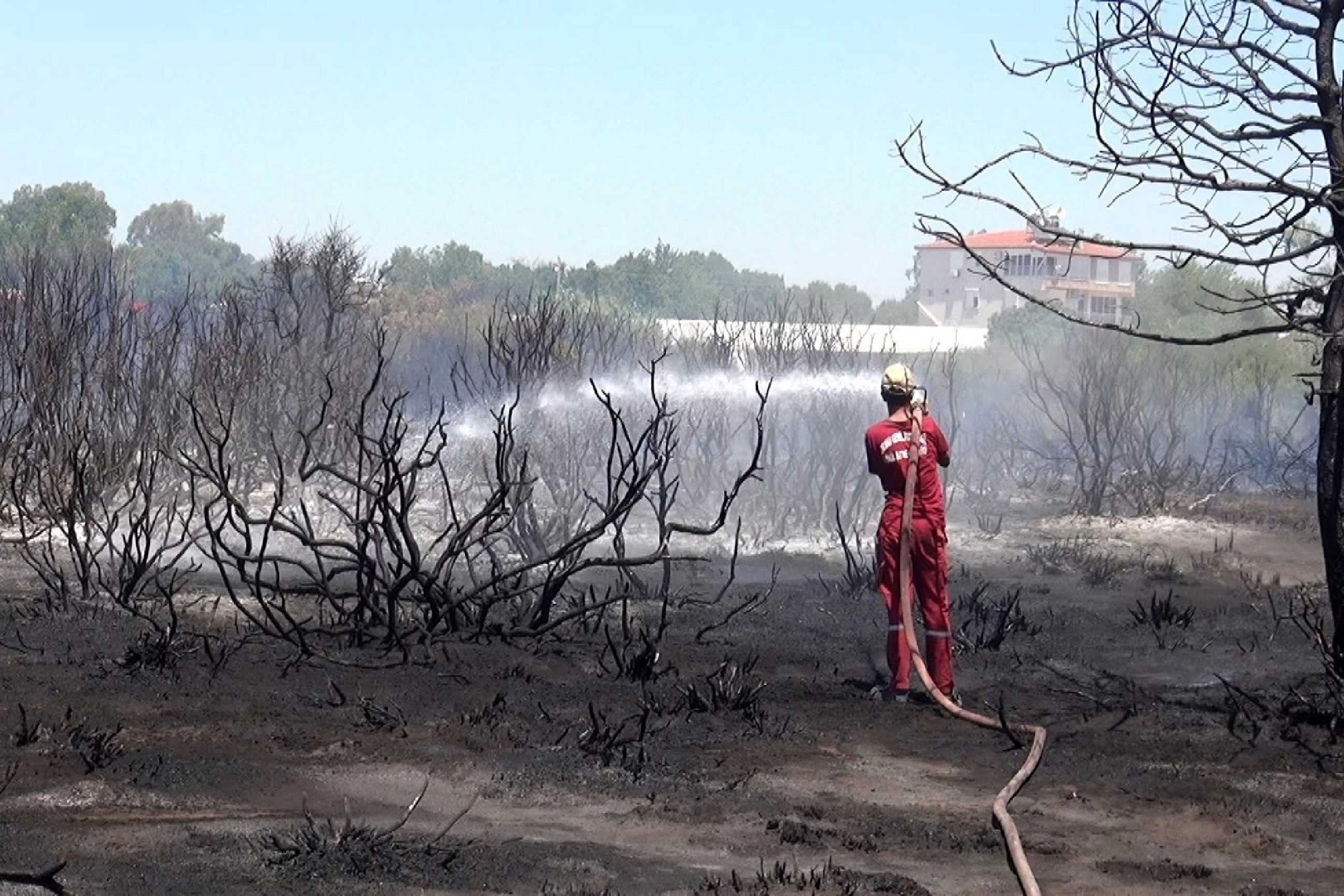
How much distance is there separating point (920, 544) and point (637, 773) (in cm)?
237

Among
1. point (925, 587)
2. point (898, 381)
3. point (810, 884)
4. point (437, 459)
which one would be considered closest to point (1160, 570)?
point (925, 587)

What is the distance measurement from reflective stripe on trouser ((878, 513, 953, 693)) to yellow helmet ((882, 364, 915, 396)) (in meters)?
0.67

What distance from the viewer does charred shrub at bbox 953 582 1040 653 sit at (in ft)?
35.3

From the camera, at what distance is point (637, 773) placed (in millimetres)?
7195

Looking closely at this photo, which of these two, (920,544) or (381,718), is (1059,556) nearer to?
(920,544)

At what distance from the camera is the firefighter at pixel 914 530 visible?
28.9ft

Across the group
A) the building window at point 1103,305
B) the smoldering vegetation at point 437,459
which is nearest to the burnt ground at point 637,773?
the smoldering vegetation at point 437,459

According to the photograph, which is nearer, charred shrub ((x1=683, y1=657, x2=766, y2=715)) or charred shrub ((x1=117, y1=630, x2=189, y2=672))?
charred shrub ((x1=683, y1=657, x2=766, y2=715))

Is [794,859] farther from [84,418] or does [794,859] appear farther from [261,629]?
[84,418]

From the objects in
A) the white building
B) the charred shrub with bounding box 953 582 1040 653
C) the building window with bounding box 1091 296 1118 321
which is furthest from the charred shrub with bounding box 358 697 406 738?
the white building

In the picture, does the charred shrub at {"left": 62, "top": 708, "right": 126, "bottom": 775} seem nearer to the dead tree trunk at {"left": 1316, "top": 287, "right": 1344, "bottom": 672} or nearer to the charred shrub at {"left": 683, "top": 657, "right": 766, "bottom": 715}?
the charred shrub at {"left": 683, "top": 657, "right": 766, "bottom": 715}

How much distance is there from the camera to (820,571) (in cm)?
1616

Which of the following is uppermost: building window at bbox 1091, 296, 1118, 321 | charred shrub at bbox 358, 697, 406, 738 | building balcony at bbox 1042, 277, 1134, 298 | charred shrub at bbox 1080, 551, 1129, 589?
building balcony at bbox 1042, 277, 1134, 298

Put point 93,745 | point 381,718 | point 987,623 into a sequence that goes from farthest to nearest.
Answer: point 987,623 → point 381,718 → point 93,745
